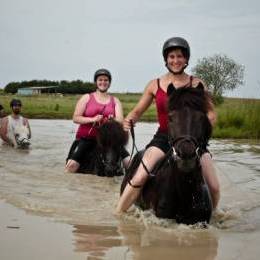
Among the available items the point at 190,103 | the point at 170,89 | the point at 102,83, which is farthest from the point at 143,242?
the point at 102,83

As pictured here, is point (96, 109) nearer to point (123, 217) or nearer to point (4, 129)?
point (123, 217)

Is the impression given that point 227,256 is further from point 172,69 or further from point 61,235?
point 172,69

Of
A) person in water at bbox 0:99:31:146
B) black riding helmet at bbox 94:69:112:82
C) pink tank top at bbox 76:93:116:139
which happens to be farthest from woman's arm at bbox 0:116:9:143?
black riding helmet at bbox 94:69:112:82

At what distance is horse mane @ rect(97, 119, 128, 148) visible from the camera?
31.2 feet

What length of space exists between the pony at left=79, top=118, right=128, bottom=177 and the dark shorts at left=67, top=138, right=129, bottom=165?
50 cm

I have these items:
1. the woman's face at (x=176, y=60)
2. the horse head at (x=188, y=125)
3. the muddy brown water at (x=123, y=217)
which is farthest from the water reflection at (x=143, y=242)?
the woman's face at (x=176, y=60)

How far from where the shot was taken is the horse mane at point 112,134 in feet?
31.2

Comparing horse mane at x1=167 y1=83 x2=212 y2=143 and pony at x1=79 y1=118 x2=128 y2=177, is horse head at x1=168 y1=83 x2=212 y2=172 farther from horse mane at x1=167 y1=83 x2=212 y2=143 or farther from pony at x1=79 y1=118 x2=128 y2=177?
pony at x1=79 y1=118 x2=128 y2=177

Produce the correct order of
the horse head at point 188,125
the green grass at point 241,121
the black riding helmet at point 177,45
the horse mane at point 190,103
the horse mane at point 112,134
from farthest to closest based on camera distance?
the green grass at point 241,121
the horse mane at point 112,134
the black riding helmet at point 177,45
the horse mane at point 190,103
the horse head at point 188,125

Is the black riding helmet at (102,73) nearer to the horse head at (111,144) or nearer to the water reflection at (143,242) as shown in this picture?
the horse head at (111,144)

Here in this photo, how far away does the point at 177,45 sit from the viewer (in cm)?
582

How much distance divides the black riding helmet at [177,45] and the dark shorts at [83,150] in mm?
4619

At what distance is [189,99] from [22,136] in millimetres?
10758

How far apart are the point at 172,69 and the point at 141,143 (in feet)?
37.0
